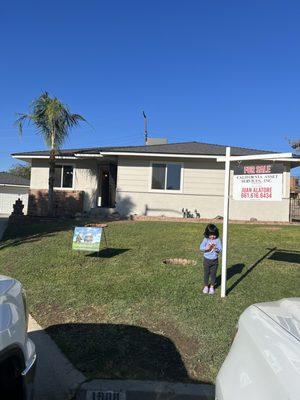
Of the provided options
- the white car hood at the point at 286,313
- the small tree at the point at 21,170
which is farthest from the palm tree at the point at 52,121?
the small tree at the point at 21,170

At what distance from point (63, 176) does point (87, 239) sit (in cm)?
1371

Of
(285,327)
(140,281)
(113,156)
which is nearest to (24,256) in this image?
(140,281)

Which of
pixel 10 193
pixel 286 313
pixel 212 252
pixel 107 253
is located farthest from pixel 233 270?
pixel 10 193

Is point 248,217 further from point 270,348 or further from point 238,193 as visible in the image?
point 270,348

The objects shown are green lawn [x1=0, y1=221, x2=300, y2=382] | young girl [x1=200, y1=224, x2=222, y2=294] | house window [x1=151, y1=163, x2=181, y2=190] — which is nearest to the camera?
green lawn [x1=0, y1=221, x2=300, y2=382]

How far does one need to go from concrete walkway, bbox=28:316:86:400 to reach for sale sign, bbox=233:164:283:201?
3.70 m

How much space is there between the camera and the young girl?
7910 mm

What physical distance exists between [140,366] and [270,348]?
128 inches

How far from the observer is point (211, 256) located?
8.05 meters

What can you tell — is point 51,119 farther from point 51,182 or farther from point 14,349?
point 14,349

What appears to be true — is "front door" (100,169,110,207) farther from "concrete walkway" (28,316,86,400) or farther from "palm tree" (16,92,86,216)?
"concrete walkway" (28,316,86,400)

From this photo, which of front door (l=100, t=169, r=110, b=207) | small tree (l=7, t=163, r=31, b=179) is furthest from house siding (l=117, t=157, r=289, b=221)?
small tree (l=7, t=163, r=31, b=179)

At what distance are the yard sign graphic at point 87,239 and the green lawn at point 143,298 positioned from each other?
0.27 m

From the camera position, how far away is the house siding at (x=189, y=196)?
21.3 metres
